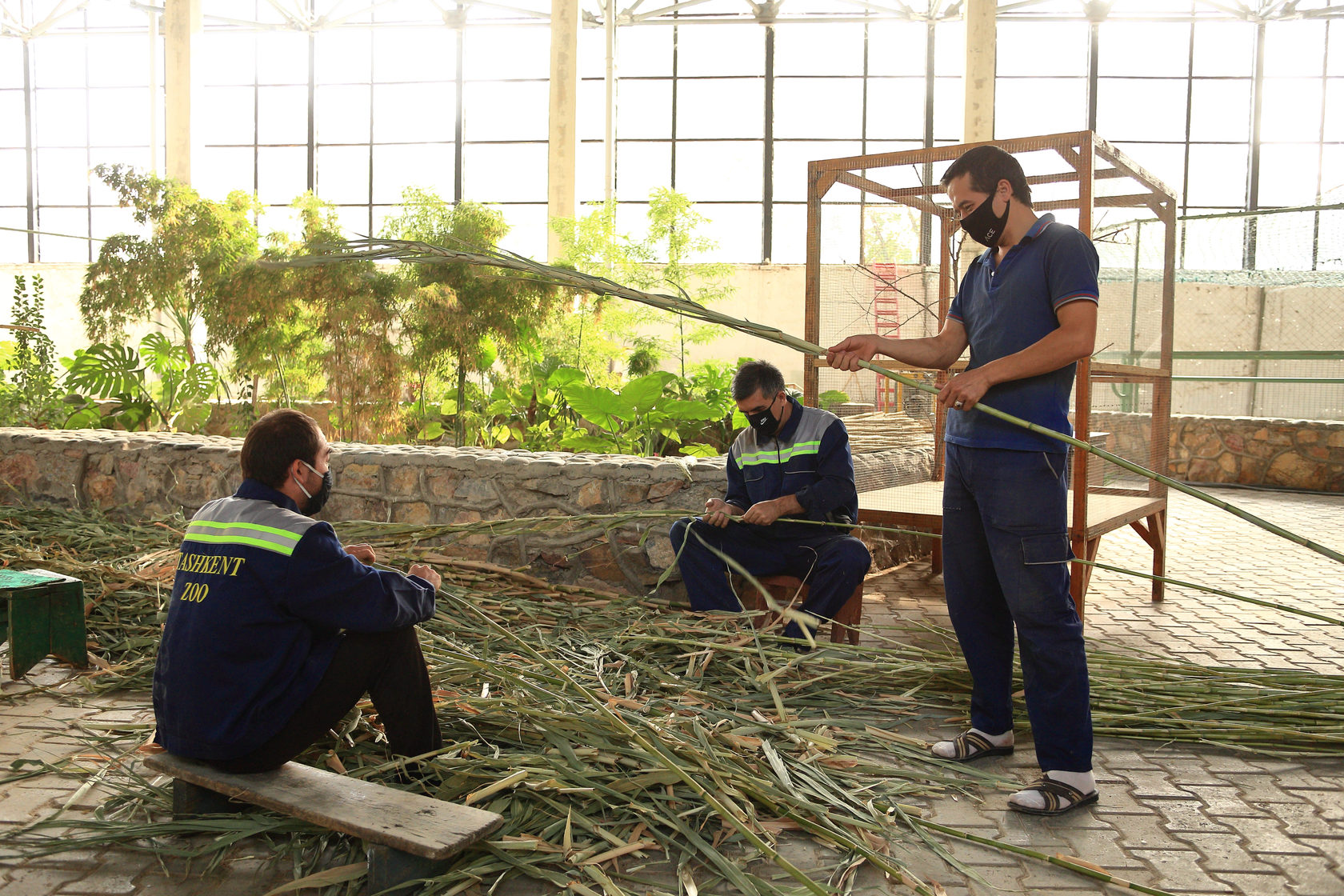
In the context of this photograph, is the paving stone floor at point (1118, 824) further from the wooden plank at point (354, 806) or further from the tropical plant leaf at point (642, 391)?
the tropical plant leaf at point (642, 391)

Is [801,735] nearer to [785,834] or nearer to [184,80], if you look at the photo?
[785,834]

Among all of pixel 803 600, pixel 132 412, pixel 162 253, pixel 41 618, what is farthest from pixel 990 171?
pixel 162 253

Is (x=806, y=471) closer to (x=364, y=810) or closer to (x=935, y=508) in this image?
(x=935, y=508)

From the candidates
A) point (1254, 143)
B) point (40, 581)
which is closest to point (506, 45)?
point (1254, 143)

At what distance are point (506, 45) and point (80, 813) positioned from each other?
1719cm

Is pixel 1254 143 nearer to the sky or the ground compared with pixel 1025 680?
nearer to the sky

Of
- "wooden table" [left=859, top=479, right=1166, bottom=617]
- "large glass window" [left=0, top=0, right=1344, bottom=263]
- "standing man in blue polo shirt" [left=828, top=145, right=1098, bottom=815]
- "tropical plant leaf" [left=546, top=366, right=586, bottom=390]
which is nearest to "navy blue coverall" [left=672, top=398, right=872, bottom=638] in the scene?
"wooden table" [left=859, top=479, right=1166, bottom=617]

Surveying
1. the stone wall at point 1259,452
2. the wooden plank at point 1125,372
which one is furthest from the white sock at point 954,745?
the stone wall at point 1259,452

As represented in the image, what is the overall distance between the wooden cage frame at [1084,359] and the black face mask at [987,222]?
1.26 m

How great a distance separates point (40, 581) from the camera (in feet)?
11.3

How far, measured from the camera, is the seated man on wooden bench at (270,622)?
2.25 m

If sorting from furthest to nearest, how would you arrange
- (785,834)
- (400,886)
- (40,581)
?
(40,581), (785,834), (400,886)

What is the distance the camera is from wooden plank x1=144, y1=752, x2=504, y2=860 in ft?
6.46

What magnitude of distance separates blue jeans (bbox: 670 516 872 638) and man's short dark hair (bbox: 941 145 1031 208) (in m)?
1.54
